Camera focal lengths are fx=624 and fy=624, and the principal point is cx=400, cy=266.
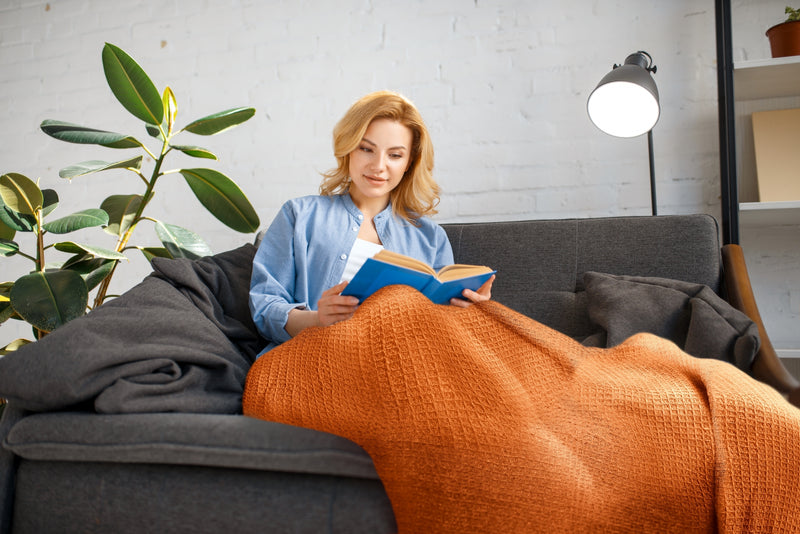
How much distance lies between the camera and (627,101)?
1757 millimetres

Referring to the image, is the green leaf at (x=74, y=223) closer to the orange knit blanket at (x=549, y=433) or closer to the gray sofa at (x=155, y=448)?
the gray sofa at (x=155, y=448)

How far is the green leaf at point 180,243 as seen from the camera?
1795 mm

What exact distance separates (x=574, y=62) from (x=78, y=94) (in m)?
2.09

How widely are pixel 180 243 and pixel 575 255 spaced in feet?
3.71

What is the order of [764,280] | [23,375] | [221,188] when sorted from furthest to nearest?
[764,280]
[221,188]
[23,375]

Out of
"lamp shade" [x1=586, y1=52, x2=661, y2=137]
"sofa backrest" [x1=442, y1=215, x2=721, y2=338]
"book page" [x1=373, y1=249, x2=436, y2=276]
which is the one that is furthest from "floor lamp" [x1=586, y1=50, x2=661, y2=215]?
"book page" [x1=373, y1=249, x2=436, y2=276]

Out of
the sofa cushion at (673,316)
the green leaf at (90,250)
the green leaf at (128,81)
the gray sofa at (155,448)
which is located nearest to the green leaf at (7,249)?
the green leaf at (90,250)

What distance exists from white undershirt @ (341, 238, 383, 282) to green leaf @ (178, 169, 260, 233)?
39 centimetres

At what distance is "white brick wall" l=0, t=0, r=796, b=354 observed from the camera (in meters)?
2.11

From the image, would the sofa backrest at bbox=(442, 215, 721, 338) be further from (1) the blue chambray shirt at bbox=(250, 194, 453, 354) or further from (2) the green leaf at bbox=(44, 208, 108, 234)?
(2) the green leaf at bbox=(44, 208, 108, 234)

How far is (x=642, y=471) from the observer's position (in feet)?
2.94

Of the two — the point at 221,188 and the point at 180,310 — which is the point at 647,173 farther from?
the point at 180,310

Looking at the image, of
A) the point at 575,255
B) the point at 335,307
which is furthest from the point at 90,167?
the point at 575,255

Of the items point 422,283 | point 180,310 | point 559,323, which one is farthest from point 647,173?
point 180,310
